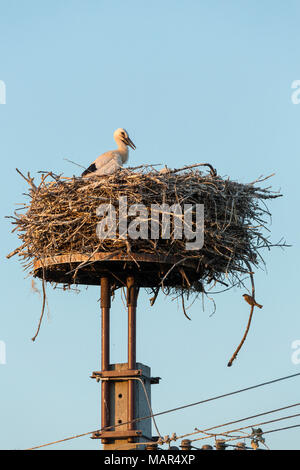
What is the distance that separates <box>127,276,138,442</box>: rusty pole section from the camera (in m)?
11.4

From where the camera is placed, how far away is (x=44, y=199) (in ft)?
38.9

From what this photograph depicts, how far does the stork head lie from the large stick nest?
2277 millimetres

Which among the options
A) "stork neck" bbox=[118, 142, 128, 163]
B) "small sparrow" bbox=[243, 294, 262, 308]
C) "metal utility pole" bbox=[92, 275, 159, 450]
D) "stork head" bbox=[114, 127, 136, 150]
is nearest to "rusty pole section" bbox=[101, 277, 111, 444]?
"metal utility pole" bbox=[92, 275, 159, 450]

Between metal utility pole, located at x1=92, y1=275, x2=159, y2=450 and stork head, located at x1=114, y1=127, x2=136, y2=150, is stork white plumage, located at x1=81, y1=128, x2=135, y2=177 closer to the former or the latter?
stork head, located at x1=114, y1=127, x2=136, y2=150

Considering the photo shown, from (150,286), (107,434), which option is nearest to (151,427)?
(107,434)

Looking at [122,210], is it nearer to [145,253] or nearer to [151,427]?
[145,253]

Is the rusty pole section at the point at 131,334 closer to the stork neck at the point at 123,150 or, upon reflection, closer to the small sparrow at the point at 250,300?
the small sparrow at the point at 250,300

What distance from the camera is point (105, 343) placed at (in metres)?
11.8

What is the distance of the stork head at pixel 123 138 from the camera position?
1419 cm

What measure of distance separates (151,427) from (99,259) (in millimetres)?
1839

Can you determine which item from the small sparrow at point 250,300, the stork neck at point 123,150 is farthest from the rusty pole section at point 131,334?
the stork neck at point 123,150

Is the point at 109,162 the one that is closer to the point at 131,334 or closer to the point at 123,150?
the point at 123,150
